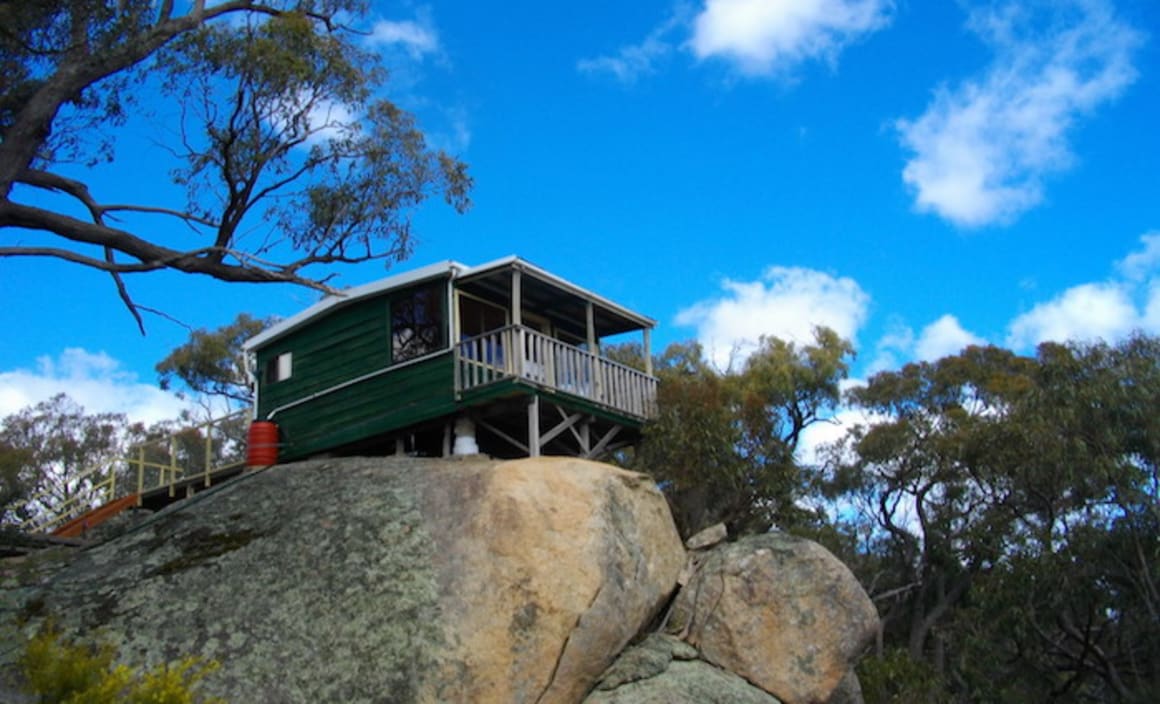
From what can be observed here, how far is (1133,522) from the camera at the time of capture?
25109mm

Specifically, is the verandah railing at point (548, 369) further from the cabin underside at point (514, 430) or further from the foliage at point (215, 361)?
the foliage at point (215, 361)

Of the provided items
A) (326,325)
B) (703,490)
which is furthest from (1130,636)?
(326,325)

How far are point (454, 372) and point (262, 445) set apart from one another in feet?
17.6

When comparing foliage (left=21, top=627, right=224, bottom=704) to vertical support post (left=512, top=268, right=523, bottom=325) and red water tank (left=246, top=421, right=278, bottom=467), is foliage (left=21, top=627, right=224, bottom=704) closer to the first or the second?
vertical support post (left=512, top=268, right=523, bottom=325)

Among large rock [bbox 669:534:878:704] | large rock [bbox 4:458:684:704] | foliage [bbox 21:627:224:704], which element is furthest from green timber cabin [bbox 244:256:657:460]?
foliage [bbox 21:627:224:704]

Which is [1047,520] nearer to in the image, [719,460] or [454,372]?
[719,460]

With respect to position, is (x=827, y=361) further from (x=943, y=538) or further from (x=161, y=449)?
(x=161, y=449)

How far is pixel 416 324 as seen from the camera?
73.5ft

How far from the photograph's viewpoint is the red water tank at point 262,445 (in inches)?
909

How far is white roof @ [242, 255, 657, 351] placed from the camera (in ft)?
69.3

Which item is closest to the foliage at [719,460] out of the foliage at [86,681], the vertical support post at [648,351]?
the vertical support post at [648,351]

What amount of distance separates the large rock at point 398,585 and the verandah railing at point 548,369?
152 inches

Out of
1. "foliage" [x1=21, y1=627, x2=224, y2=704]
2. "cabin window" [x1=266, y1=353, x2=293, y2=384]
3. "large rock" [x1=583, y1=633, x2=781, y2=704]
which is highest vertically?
"cabin window" [x1=266, y1=353, x2=293, y2=384]

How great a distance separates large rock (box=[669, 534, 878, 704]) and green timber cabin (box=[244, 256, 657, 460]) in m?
5.08
